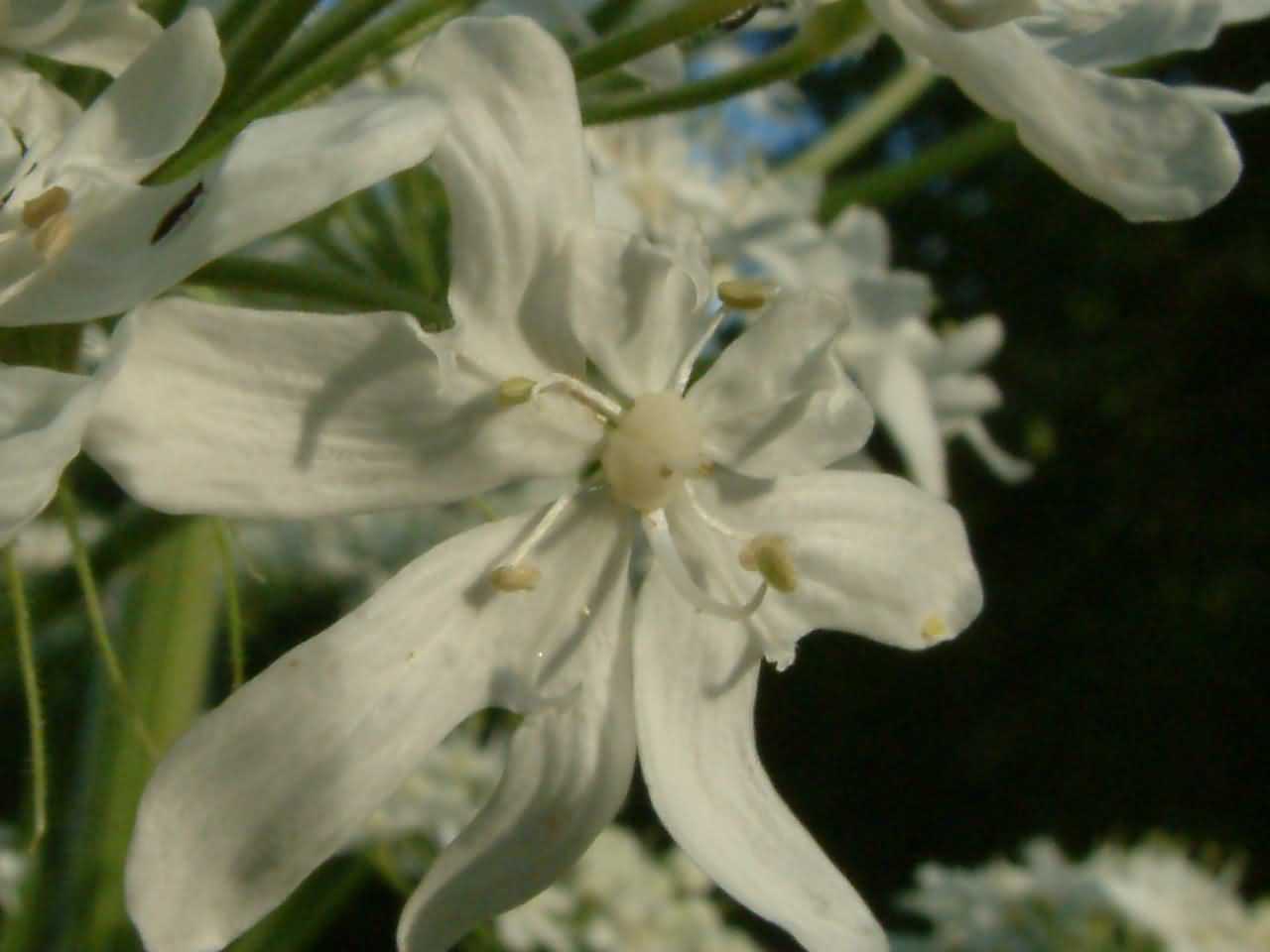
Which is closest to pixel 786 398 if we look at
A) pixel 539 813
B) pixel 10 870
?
pixel 539 813

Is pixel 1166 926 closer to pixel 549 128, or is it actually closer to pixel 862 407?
pixel 862 407

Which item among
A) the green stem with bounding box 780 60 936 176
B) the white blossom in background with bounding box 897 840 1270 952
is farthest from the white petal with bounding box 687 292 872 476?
the white blossom in background with bounding box 897 840 1270 952

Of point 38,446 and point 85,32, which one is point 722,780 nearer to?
point 38,446

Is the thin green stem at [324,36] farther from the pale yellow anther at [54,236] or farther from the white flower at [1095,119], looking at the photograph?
the white flower at [1095,119]

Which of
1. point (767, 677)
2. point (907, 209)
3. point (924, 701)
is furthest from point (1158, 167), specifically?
point (907, 209)

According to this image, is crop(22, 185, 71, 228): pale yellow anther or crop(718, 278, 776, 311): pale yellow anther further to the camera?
crop(718, 278, 776, 311): pale yellow anther

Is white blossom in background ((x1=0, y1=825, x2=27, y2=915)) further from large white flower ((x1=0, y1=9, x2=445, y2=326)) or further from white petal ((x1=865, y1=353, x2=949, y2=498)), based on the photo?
large white flower ((x1=0, y1=9, x2=445, y2=326))
